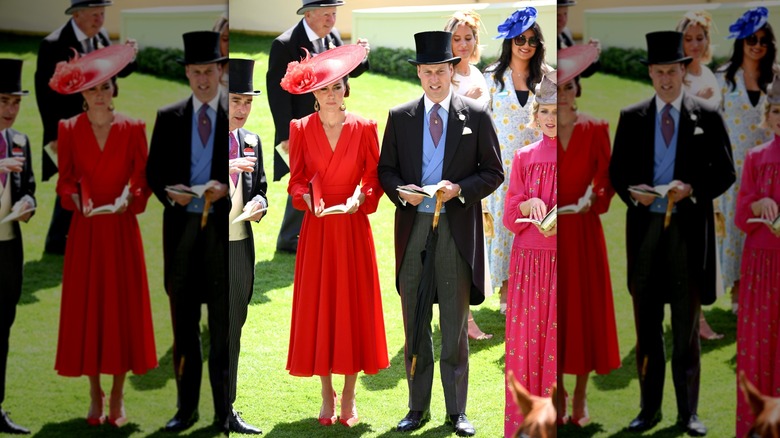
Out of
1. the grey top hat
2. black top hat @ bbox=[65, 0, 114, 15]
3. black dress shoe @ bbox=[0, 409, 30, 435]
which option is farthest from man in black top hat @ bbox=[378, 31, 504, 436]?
black dress shoe @ bbox=[0, 409, 30, 435]

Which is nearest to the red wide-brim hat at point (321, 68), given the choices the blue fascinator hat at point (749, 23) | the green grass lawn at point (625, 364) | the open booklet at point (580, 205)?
the open booklet at point (580, 205)

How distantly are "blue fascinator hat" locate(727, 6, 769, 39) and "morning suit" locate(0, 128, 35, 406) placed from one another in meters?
2.80

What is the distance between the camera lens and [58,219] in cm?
443

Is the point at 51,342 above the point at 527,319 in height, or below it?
above

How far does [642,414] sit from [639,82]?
1273mm

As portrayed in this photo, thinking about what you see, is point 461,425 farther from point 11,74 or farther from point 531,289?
point 11,74

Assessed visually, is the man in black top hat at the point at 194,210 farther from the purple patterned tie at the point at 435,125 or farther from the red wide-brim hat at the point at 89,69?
the purple patterned tie at the point at 435,125

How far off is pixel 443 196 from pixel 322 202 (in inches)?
23.7

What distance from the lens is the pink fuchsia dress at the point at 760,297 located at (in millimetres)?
4391

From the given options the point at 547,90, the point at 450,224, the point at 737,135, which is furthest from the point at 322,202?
the point at 737,135

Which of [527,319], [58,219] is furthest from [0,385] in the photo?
[527,319]

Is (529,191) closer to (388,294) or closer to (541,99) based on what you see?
(541,99)

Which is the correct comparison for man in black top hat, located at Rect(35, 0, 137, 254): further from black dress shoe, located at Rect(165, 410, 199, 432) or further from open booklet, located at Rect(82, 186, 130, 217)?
black dress shoe, located at Rect(165, 410, 199, 432)

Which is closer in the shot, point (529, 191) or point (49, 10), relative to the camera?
point (49, 10)
